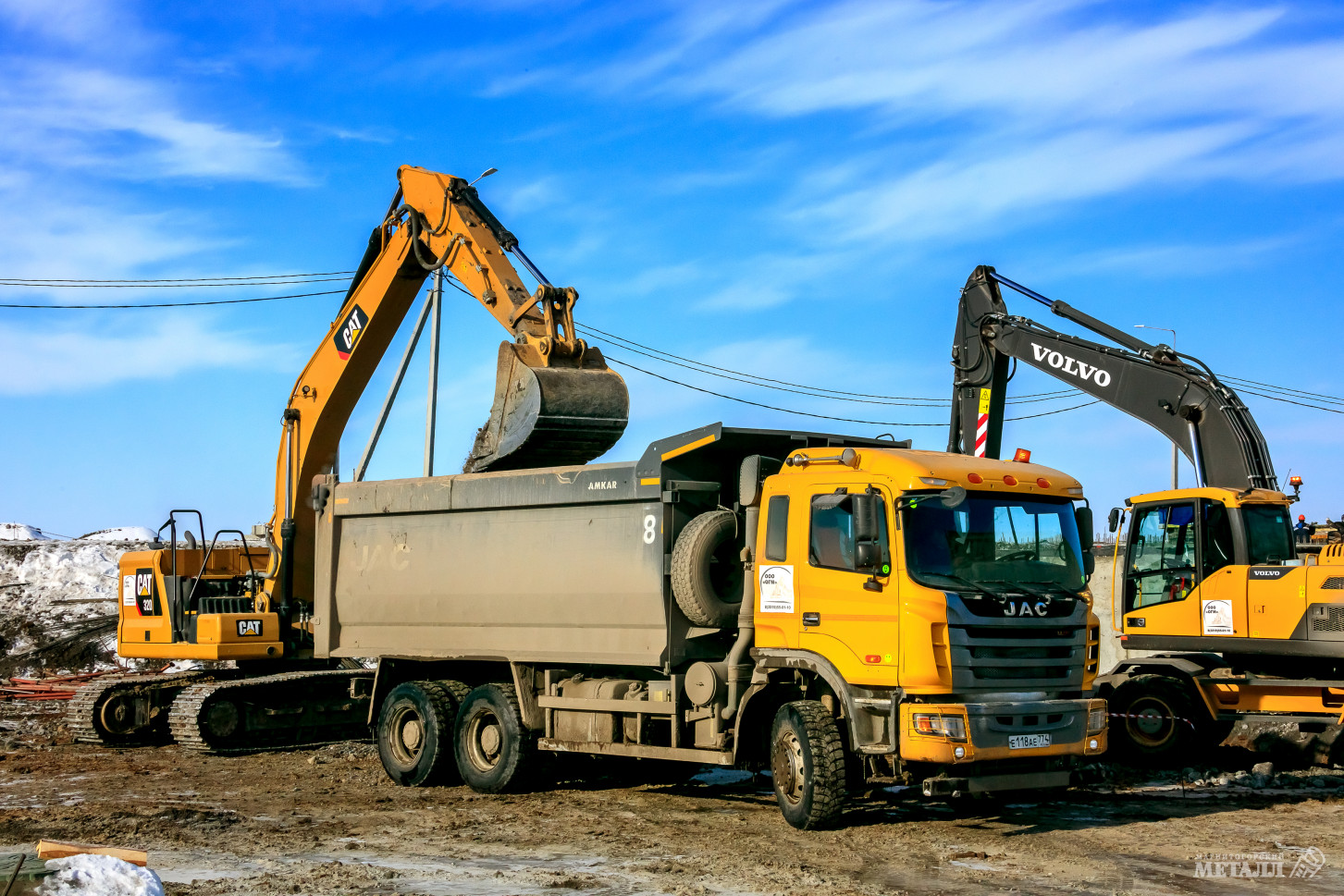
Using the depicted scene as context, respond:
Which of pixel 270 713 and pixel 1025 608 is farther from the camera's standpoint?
pixel 270 713

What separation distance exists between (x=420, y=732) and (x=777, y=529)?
16.7 feet

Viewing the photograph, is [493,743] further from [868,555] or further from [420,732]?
[868,555]

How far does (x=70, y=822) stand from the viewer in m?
11.1

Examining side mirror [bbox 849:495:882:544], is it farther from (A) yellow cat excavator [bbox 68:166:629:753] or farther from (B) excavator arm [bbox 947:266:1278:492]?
(B) excavator arm [bbox 947:266:1278:492]

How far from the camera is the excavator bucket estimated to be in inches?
543

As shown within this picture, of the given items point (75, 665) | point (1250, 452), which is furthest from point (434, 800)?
point (75, 665)

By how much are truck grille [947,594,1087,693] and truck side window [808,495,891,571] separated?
769 millimetres

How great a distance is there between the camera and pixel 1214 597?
49.1 feet

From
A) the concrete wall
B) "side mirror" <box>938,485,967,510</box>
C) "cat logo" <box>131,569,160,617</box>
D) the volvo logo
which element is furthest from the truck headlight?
the concrete wall

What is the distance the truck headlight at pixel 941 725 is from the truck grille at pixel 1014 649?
0.86 ft

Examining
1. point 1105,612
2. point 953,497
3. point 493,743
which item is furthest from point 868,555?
point 1105,612

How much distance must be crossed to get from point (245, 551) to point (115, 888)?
1218 centimetres

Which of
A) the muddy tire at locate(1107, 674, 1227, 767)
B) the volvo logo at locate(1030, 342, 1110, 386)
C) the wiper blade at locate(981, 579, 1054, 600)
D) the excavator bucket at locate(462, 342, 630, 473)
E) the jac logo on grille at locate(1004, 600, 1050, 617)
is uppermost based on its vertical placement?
the volvo logo at locate(1030, 342, 1110, 386)

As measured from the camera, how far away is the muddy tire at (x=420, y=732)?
13719 mm
